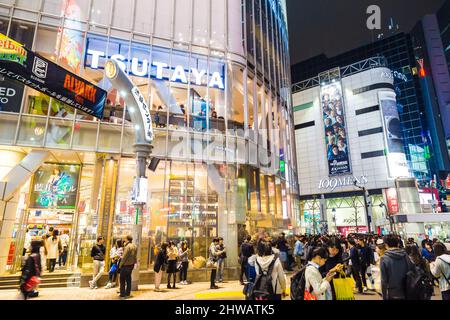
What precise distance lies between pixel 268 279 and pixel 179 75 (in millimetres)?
14124

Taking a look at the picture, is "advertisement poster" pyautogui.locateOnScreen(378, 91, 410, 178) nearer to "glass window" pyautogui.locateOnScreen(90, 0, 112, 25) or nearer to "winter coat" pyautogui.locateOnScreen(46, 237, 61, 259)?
"glass window" pyautogui.locateOnScreen(90, 0, 112, 25)

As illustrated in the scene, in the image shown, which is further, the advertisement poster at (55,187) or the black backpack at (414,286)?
the advertisement poster at (55,187)

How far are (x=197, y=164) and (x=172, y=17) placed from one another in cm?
905

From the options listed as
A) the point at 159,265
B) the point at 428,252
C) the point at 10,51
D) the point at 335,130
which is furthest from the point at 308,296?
the point at 335,130

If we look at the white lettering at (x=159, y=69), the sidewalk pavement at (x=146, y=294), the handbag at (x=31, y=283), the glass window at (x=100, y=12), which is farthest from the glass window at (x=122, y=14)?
the handbag at (x=31, y=283)

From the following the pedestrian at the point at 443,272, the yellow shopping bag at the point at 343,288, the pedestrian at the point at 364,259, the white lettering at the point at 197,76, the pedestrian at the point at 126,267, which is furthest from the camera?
the white lettering at the point at 197,76

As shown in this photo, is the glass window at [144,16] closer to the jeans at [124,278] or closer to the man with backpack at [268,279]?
the jeans at [124,278]

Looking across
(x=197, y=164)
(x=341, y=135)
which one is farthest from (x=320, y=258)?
(x=341, y=135)

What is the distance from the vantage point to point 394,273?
12.7 ft

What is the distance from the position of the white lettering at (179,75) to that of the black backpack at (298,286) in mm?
14074

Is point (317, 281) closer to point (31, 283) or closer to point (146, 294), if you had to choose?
point (31, 283)

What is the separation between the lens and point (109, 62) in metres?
9.39

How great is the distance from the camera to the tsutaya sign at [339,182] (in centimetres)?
4934
